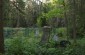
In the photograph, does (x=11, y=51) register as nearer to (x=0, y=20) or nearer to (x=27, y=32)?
(x=0, y=20)

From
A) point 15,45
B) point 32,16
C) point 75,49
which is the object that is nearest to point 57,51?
point 75,49

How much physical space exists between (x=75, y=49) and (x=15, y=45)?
3.34 meters

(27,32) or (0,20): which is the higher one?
(0,20)

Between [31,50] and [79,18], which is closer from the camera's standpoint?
[31,50]

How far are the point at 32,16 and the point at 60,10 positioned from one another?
24.3 m

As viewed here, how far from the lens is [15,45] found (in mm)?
12484

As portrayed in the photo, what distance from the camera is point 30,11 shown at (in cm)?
4591

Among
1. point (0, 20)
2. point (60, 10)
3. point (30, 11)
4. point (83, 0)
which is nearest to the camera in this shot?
point (0, 20)

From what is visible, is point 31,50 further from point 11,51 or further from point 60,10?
point 60,10

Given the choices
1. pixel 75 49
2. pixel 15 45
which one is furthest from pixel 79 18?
pixel 15 45

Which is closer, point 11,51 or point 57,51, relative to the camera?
point 11,51

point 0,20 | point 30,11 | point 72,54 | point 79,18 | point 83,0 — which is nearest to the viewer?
point 0,20

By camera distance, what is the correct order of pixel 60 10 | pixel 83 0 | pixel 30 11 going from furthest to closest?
pixel 30 11 → pixel 60 10 → pixel 83 0

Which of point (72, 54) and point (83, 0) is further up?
point (83, 0)
